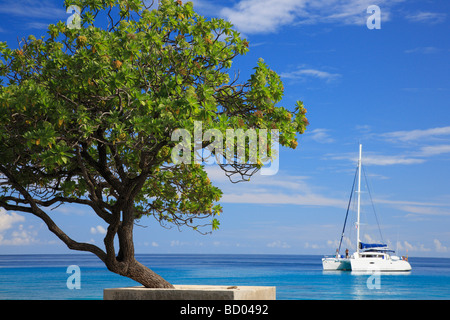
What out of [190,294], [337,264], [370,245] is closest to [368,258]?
→ [370,245]

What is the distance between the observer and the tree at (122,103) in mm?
9281

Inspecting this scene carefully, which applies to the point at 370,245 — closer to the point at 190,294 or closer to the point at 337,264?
the point at 337,264

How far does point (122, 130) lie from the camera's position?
370 inches

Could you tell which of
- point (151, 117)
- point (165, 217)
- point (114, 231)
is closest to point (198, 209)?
point (165, 217)

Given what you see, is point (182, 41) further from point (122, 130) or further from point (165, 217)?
point (165, 217)

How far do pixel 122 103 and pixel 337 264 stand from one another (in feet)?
199

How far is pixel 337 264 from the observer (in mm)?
66562

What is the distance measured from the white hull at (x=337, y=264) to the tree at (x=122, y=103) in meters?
55.1

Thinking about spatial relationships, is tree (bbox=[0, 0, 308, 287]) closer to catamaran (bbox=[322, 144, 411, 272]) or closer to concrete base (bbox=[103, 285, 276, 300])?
concrete base (bbox=[103, 285, 276, 300])

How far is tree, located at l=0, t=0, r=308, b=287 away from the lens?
365 inches

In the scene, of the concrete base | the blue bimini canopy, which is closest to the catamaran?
the blue bimini canopy

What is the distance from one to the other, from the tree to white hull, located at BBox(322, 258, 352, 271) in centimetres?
5511

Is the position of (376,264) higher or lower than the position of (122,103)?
lower
